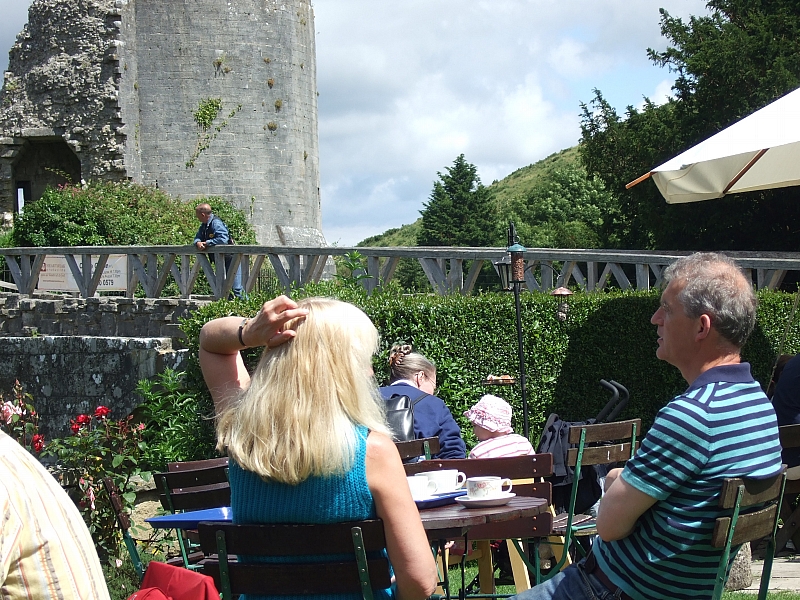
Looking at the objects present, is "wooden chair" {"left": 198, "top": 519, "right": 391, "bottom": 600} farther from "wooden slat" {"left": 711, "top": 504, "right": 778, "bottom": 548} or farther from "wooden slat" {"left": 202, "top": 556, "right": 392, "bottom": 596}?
"wooden slat" {"left": 711, "top": 504, "right": 778, "bottom": 548}

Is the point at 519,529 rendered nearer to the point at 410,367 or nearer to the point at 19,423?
the point at 410,367

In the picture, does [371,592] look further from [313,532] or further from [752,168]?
[752,168]

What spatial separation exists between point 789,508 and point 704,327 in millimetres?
2569

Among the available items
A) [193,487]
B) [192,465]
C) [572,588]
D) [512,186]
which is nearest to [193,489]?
[193,487]

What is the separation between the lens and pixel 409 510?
2.36 metres

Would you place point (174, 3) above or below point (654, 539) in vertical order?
above

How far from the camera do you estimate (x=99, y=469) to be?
506 centimetres

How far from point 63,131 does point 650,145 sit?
44.0 feet

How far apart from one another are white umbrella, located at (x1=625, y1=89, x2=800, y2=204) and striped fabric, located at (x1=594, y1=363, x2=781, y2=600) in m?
3.02

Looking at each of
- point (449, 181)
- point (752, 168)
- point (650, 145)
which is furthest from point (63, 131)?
point (449, 181)

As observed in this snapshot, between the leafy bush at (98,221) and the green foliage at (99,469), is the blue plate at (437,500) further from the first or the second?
the leafy bush at (98,221)

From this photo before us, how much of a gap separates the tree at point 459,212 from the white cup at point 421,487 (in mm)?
42839

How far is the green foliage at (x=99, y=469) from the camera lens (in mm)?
5020

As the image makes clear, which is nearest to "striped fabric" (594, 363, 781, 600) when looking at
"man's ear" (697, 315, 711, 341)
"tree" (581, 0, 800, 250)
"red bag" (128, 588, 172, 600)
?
"man's ear" (697, 315, 711, 341)
